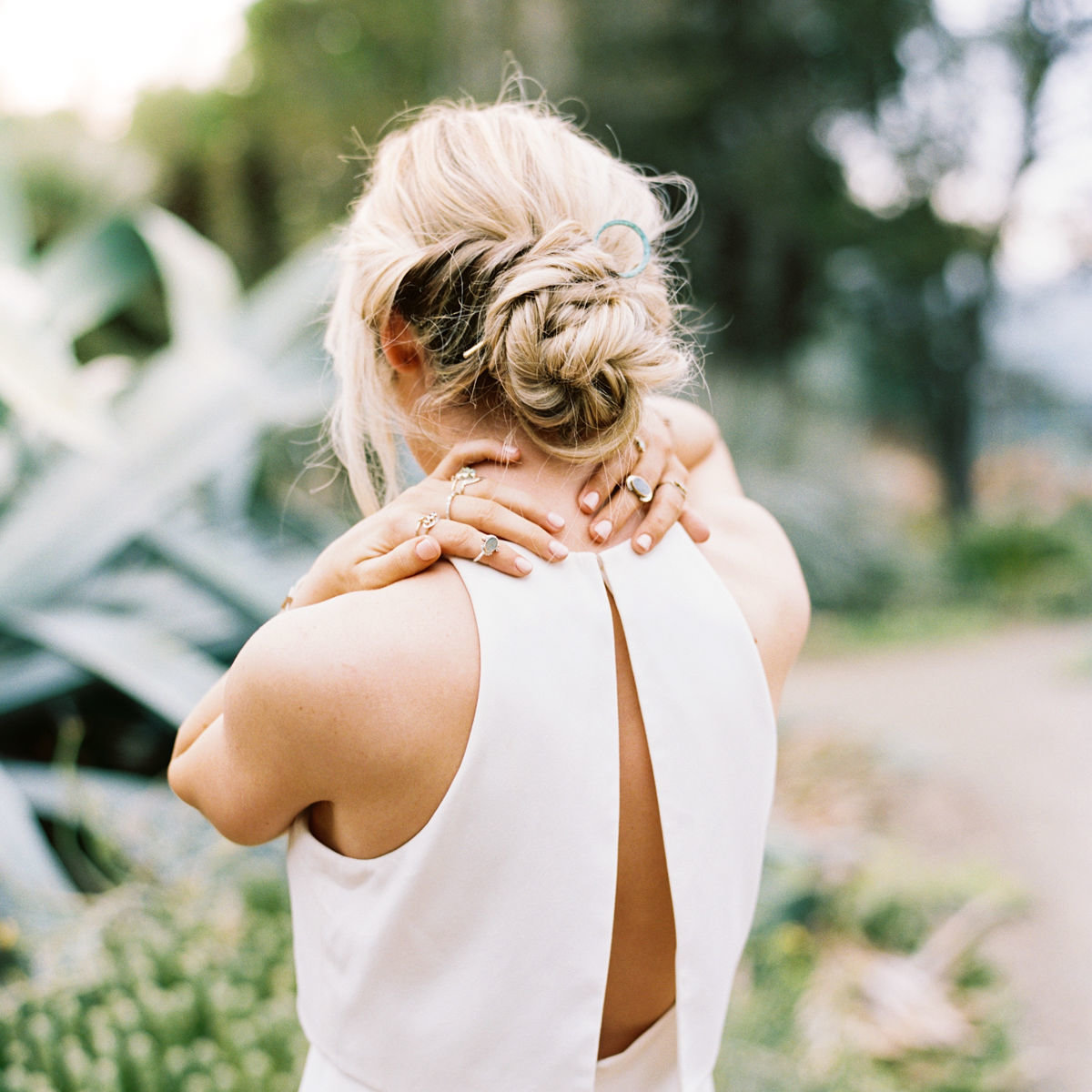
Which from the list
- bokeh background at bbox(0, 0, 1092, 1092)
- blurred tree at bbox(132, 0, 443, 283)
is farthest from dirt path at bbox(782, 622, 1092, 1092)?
blurred tree at bbox(132, 0, 443, 283)

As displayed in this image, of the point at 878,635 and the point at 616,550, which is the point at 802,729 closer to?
the point at 878,635

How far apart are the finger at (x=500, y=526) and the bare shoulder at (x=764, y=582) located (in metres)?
0.28

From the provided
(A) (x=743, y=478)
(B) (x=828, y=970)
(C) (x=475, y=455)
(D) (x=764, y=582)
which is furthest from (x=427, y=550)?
(A) (x=743, y=478)

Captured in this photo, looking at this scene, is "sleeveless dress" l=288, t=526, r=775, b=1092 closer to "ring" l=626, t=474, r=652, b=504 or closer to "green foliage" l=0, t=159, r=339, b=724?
"ring" l=626, t=474, r=652, b=504

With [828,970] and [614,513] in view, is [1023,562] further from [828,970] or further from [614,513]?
[614,513]

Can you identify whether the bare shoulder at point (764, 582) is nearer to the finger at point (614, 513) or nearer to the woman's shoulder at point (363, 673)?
the finger at point (614, 513)

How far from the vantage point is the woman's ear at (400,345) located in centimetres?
112

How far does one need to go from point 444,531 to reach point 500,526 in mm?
58

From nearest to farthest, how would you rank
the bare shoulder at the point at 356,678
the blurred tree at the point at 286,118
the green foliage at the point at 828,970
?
the bare shoulder at the point at 356,678 < the green foliage at the point at 828,970 < the blurred tree at the point at 286,118

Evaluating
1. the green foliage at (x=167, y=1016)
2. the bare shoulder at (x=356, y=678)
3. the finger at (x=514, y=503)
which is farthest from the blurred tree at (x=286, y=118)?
the bare shoulder at (x=356, y=678)

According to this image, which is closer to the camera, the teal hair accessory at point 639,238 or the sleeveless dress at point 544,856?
the sleeveless dress at point 544,856

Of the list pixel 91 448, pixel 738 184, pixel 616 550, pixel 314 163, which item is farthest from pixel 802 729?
pixel 314 163

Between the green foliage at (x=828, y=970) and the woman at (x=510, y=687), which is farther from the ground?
the woman at (x=510, y=687)

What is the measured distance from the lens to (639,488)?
43.2 inches
